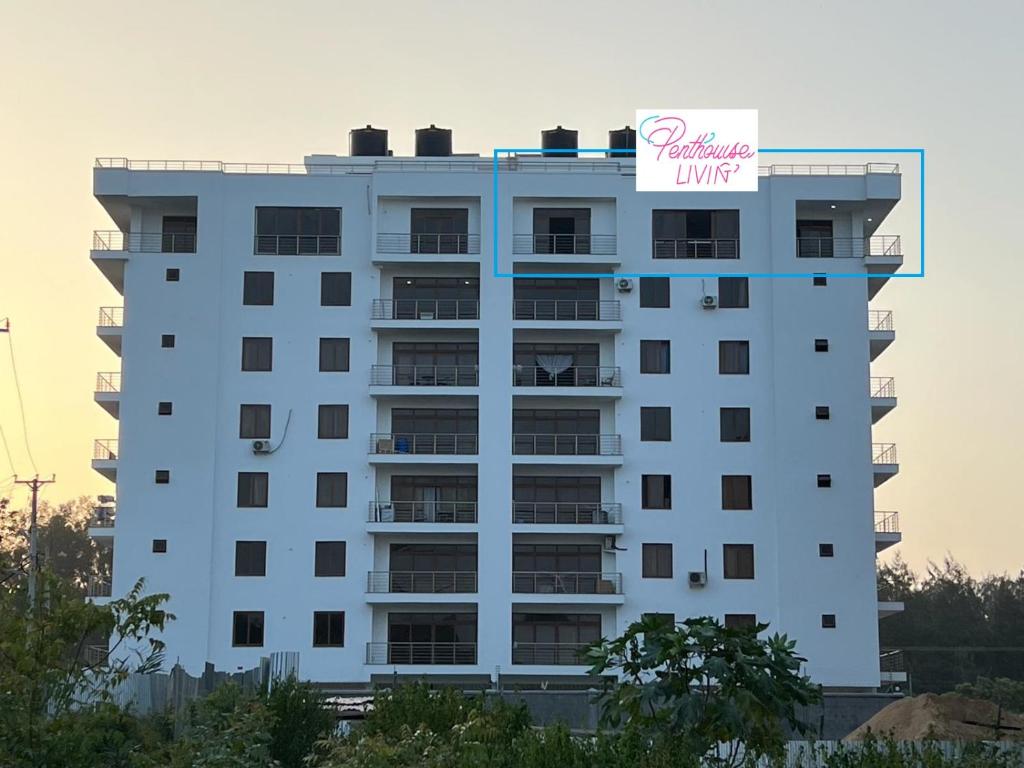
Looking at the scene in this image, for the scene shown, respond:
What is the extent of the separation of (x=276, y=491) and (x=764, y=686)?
4199cm

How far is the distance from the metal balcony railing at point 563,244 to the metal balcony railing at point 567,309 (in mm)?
1838

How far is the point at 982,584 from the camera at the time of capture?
342 ft

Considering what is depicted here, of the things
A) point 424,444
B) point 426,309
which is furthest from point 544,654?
point 426,309

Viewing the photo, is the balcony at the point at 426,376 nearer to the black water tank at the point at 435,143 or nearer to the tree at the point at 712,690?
the black water tank at the point at 435,143

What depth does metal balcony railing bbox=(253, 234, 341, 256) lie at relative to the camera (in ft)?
196

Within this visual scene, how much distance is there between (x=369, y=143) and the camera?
6469 centimetres

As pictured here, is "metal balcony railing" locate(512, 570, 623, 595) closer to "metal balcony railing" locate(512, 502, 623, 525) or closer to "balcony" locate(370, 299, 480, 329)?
"metal balcony railing" locate(512, 502, 623, 525)

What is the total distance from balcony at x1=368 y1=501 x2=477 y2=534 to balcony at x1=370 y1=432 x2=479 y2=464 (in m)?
1.81

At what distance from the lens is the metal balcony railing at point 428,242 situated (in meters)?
59.6

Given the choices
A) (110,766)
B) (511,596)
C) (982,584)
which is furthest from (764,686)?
(982,584)

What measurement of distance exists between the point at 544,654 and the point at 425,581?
505cm

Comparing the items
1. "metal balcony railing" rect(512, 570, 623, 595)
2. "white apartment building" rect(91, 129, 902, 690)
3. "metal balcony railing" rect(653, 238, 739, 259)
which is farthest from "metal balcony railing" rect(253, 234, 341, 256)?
"metal balcony railing" rect(512, 570, 623, 595)

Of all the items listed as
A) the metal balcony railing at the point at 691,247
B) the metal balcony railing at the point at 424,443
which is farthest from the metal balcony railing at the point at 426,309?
the metal balcony railing at the point at 691,247

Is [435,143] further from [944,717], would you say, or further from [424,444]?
[944,717]
